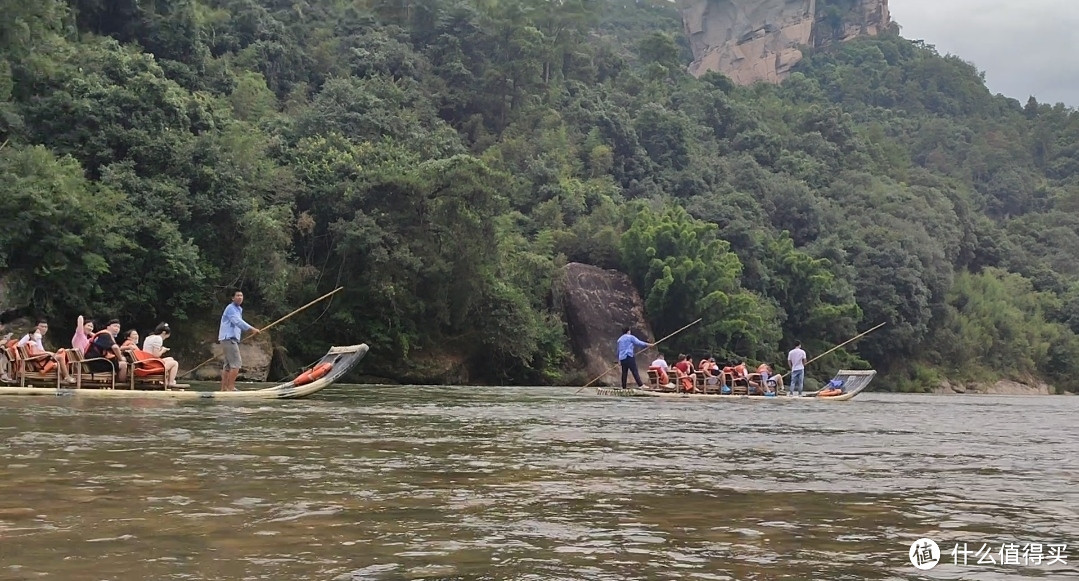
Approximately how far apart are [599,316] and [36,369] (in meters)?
27.8

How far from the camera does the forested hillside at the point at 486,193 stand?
2831 cm

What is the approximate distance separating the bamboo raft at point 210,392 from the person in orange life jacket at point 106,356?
27 centimetres

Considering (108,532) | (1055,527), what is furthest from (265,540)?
(1055,527)

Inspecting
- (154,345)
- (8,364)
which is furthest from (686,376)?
(8,364)

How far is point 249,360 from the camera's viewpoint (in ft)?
94.7

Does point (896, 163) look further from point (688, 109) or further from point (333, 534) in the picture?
point (333, 534)

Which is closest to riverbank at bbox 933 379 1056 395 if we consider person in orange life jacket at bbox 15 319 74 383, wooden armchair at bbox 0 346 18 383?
person in orange life jacket at bbox 15 319 74 383

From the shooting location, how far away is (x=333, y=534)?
4.31m

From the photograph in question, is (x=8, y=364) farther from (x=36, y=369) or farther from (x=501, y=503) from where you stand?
(x=501, y=503)

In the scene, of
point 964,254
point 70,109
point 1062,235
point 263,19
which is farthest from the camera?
point 1062,235

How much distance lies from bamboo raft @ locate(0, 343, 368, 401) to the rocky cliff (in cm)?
9598

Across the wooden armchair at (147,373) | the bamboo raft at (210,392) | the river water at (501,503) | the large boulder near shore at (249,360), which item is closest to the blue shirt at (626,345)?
the bamboo raft at (210,392)

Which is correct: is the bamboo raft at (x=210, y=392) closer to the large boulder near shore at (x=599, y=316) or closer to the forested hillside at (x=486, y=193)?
the forested hillside at (x=486, y=193)

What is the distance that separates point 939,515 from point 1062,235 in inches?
3000
